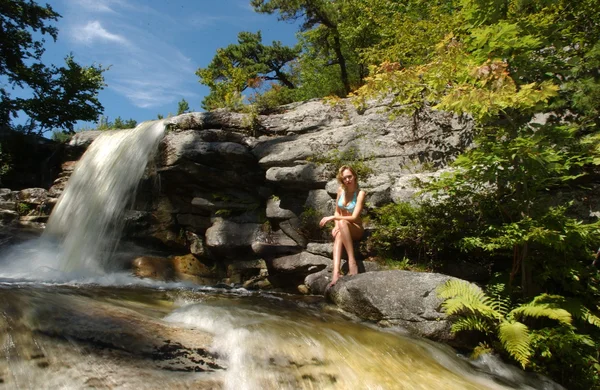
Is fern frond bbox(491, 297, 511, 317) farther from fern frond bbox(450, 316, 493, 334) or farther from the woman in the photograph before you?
the woman

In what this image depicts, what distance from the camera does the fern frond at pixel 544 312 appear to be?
13.6 feet

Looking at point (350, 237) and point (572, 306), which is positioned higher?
point (350, 237)

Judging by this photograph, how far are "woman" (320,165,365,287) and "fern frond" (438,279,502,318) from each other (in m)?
1.67

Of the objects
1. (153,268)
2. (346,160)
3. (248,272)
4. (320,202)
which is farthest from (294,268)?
(153,268)

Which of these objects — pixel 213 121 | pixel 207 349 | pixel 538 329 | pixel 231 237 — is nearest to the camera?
pixel 207 349

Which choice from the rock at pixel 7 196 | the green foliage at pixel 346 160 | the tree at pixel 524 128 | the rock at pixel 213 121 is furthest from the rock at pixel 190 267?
the rock at pixel 7 196

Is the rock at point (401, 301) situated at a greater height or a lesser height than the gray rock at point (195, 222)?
lesser

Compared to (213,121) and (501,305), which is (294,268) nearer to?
(501,305)

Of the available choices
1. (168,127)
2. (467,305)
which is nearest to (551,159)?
(467,305)

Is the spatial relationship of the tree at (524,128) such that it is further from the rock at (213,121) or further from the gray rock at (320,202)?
the rock at (213,121)

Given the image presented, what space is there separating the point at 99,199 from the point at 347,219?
712 cm

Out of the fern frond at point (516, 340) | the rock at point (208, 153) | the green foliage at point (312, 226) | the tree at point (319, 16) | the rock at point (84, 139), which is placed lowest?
the fern frond at point (516, 340)

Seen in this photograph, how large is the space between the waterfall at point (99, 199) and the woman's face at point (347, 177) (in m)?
5.70

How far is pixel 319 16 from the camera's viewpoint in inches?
613
